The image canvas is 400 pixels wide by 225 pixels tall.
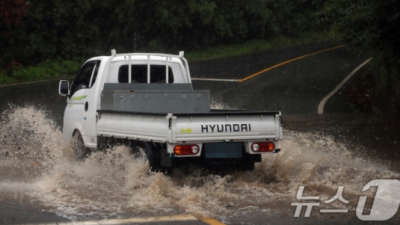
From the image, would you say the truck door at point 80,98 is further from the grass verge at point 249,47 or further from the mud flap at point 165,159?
the grass verge at point 249,47

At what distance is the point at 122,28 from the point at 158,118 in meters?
25.6

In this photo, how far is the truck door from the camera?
10.3 meters

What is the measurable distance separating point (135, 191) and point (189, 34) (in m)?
28.3

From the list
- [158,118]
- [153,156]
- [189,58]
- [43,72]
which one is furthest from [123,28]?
[158,118]

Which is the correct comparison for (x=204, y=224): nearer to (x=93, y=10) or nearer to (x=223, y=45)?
(x=93, y=10)

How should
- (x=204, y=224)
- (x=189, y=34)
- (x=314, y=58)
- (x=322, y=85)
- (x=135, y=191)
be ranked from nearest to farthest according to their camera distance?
1. (x=204, y=224)
2. (x=135, y=191)
3. (x=322, y=85)
4. (x=314, y=58)
5. (x=189, y=34)

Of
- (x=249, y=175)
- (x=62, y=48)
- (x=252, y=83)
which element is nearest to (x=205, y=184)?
(x=249, y=175)

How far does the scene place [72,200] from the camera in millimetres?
7797

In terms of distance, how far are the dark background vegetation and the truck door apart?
9523 millimetres

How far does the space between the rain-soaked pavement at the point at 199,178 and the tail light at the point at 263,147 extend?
526mm

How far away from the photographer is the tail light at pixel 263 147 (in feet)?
27.9

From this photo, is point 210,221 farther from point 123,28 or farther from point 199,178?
point 123,28

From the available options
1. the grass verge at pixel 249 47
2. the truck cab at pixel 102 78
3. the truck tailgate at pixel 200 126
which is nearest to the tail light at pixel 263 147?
the truck tailgate at pixel 200 126

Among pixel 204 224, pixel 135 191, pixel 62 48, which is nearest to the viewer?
pixel 204 224
